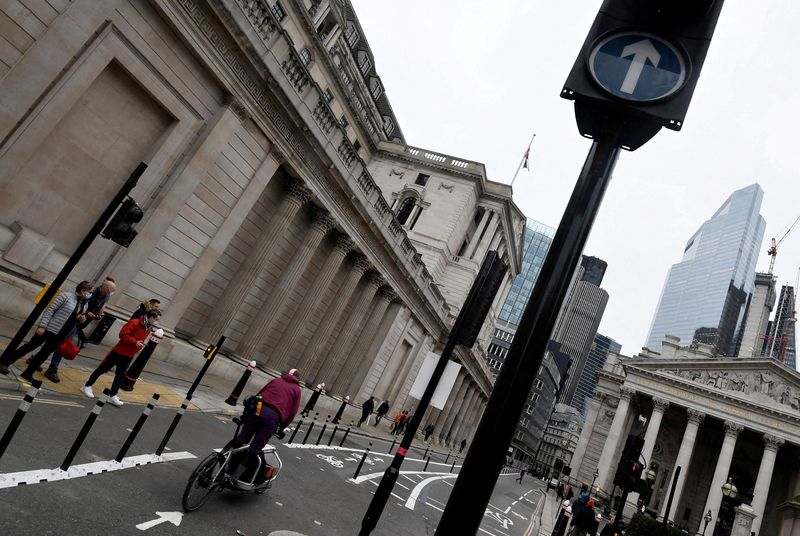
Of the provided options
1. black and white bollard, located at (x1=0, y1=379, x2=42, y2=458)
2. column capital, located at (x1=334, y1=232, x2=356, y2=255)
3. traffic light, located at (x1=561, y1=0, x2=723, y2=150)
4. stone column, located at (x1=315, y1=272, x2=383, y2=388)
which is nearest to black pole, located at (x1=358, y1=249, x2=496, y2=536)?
black and white bollard, located at (x1=0, y1=379, x2=42, y2=458)

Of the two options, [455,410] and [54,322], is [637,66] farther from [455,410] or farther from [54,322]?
[455,410]

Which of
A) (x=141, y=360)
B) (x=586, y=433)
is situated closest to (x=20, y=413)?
(x=141, y=360)

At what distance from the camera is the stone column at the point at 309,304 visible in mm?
21750

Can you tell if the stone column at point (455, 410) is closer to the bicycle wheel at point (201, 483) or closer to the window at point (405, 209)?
the window at point (405, 209)

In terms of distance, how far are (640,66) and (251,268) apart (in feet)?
58.9

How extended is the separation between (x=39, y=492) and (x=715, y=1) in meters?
6.85

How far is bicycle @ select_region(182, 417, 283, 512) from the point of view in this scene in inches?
225

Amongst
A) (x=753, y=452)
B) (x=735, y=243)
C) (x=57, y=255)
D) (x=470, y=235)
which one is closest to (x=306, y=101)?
(x=57, y=255)

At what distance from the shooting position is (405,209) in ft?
131

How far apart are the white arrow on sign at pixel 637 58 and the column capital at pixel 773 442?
49874 millimetres

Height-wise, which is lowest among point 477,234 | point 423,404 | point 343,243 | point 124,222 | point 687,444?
point 423,404

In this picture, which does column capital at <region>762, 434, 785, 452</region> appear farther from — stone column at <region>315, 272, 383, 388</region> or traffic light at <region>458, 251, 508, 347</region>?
traffic light at <region>458, 251, 508, 347</region>

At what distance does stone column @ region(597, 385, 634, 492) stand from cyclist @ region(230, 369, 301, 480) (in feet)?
146

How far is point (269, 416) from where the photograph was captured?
21.3 ft
